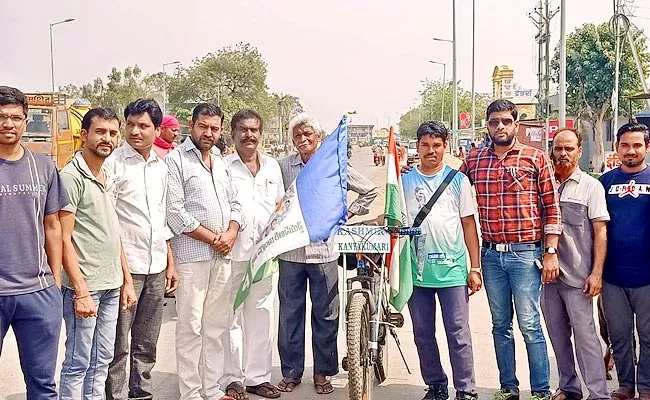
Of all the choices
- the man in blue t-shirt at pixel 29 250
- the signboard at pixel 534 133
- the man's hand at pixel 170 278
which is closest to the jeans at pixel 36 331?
the man in blue t-shirt at pixel 29 250

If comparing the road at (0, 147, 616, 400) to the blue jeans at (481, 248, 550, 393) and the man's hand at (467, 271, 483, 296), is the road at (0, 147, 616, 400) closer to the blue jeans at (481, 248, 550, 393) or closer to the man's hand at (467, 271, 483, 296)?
the blue jeans at (481, 248, 550, 393)

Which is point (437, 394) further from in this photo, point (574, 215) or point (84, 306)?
point (84, 306)

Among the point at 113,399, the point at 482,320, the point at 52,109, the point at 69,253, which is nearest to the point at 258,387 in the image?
the point at 113,399

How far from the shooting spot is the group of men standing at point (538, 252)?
444 centimetres

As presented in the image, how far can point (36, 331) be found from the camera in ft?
11.5

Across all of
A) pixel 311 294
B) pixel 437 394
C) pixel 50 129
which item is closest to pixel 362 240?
pixel 311 294

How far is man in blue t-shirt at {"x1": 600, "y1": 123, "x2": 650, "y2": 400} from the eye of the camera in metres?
4.40

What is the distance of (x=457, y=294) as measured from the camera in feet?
15.2

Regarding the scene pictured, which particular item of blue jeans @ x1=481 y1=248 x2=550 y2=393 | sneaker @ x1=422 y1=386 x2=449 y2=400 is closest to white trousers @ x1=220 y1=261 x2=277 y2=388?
sneaker @ x1=422 y1=386 x2=449 y2=400

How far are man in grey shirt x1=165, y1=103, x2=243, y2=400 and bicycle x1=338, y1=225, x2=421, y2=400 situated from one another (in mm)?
829

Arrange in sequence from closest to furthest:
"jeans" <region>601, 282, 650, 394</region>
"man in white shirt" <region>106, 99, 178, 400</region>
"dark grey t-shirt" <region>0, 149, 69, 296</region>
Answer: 1. "dark grey t-shirt" <region>0, 149, 69, 296</region>
2. "man in white shirt" <region>106, 99, 178, 400</region>
3. "jeans" <region>601, 282, 650, 394</region>

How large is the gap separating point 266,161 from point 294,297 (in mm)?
1030

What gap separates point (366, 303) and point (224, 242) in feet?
3.35

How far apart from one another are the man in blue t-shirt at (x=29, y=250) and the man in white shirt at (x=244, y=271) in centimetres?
146
